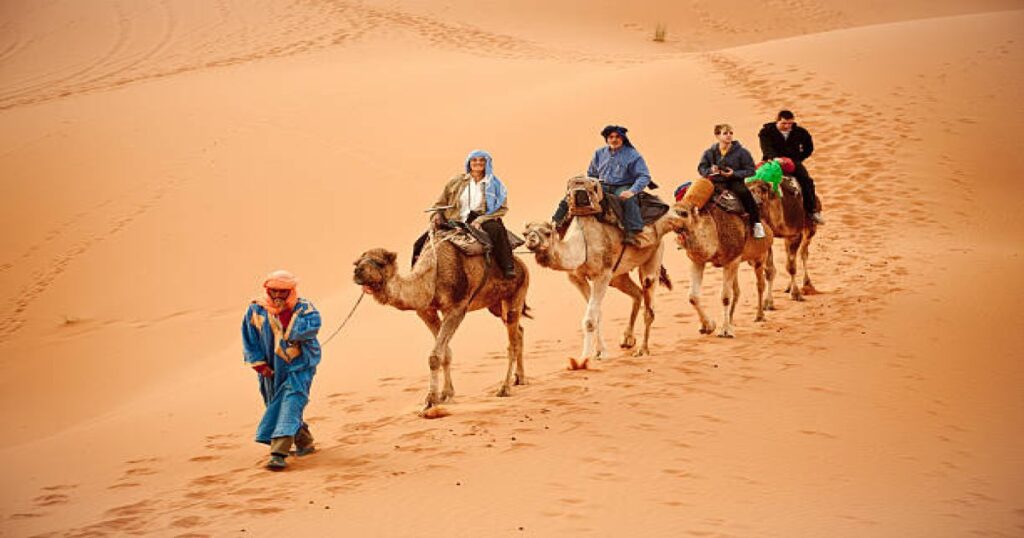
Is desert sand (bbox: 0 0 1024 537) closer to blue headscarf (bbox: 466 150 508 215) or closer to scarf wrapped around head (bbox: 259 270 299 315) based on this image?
scarf wrapped around head (bbox: 259 270 299 315)

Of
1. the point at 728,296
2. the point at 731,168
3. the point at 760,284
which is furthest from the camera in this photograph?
the point at 760,284

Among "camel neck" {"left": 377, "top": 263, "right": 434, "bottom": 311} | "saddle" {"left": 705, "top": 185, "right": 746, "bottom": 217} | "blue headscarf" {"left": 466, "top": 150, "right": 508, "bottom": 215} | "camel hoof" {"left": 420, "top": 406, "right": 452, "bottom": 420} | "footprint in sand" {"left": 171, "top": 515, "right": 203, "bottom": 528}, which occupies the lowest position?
"footprint in sand" {"left": 171, "top": 515, "right": 203, "bottom": 528}

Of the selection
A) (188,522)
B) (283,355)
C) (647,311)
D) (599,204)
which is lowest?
(188,522)

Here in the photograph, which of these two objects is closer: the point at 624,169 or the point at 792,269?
the point at 624,169

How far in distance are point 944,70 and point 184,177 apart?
18.2 metres

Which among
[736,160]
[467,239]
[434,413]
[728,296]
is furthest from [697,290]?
[434,413]

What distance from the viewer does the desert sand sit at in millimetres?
→ 7863

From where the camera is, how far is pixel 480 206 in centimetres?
1049

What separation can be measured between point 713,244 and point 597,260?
175 cm

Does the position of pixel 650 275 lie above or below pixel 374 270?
below

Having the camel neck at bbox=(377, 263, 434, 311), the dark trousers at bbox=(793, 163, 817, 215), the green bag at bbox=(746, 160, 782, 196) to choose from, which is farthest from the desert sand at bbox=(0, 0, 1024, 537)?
the green bag at bbox=(746, 160, 782, 196)

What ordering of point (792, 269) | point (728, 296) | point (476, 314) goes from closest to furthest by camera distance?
point (728, 296), point (792, 269), point (476, 314)

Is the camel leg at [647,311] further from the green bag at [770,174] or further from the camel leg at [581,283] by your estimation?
the green bag at [770,174]

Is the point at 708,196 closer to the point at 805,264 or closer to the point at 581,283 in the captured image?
the point at 581,283
